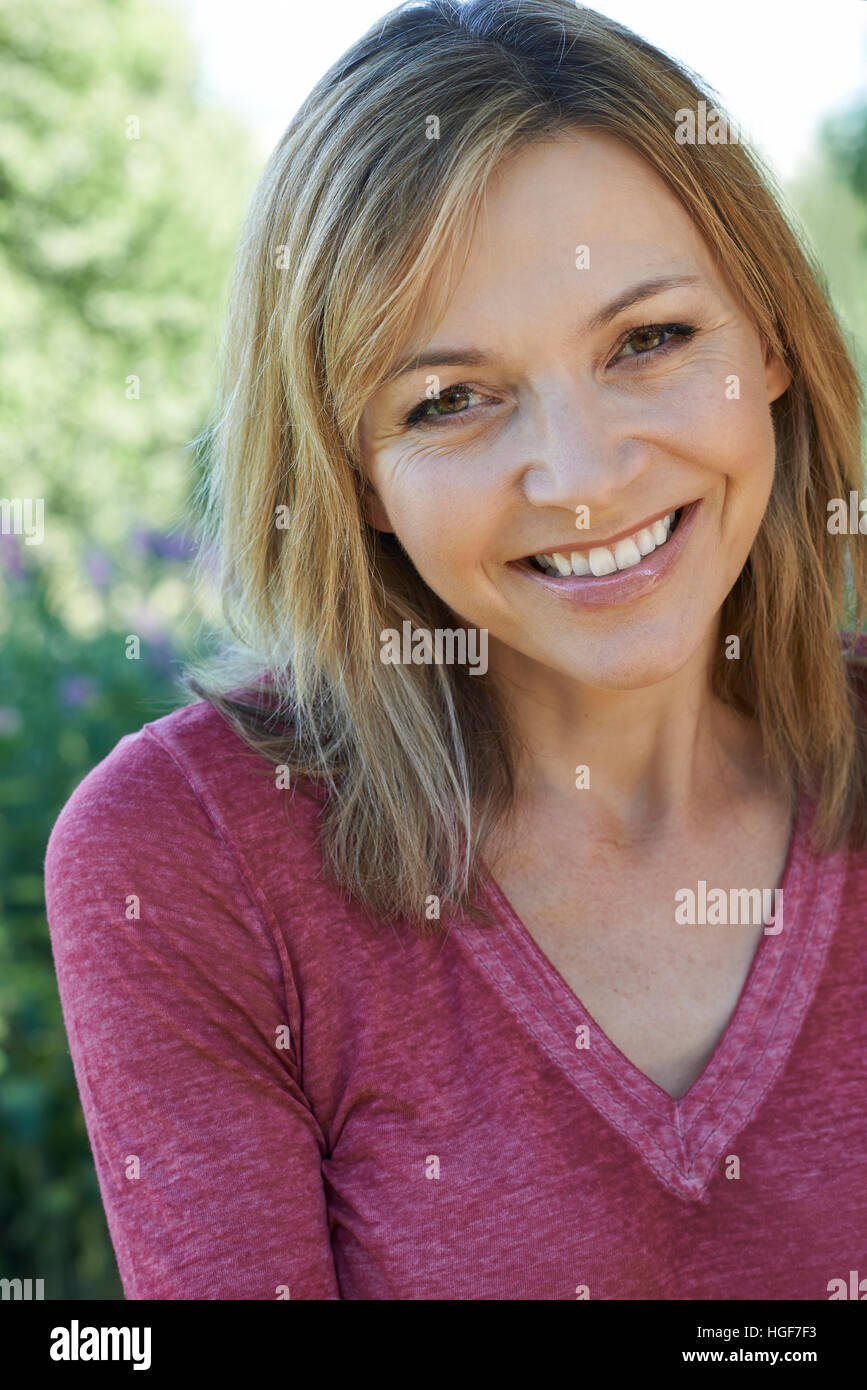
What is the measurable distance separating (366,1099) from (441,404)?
30.7 inches

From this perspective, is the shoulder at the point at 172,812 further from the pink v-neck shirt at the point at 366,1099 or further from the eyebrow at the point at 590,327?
the eyebrow at the point at 590,327

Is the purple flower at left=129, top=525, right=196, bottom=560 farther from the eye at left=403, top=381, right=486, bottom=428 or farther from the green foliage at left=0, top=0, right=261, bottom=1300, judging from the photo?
the green foliage at left=0, top=0, right=261, bottom=1300

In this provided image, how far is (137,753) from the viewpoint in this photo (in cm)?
158

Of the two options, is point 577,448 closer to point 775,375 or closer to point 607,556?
point 607,556

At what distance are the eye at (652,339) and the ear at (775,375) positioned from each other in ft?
0.73

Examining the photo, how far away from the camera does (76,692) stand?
9.66 ft

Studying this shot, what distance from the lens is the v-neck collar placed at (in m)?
1.51

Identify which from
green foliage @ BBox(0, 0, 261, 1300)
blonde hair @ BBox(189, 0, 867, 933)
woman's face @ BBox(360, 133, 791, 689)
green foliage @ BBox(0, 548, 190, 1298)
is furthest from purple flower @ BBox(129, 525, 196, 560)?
green foliage @ BBox(0, 0, 261, 1300)

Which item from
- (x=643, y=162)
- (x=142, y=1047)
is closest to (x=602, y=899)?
(x=142, y=1047)

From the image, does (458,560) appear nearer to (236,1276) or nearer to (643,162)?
(643,162)

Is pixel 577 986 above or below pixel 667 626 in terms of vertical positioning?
below

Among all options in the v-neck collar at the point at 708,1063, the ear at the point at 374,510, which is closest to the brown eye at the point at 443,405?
the ear at the point at 374,510

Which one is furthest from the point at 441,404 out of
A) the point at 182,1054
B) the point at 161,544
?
the point at 161,544
